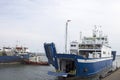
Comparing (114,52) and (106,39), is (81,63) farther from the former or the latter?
(114,52)

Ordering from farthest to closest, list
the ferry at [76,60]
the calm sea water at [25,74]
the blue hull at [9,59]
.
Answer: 1. the blue hull at [9,59]
2. the calm sea water at [25,74]
3. the ferry at [76,60]

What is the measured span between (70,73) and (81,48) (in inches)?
304

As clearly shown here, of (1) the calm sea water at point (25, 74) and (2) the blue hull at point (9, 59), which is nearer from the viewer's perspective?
(1) the calm sea water at point (25, 74)

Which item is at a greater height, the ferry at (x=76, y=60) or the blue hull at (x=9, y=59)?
the ferry at (x=76, y=60)

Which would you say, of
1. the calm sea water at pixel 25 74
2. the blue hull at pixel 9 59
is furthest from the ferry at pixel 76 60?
the blue hull at pixel 9 59

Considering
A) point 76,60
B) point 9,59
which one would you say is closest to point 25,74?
point 76,60

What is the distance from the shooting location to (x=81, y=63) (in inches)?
1071

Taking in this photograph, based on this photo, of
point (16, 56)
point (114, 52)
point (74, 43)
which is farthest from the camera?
point (16, 56)

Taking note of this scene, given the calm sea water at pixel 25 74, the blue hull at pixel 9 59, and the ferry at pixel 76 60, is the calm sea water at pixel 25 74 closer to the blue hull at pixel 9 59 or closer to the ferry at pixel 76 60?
the ferry at pixel 76 60

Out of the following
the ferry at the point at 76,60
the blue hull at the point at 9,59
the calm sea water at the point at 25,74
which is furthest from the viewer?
the blue hull at the point at 9,59

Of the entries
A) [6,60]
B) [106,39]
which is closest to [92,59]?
[106,39]

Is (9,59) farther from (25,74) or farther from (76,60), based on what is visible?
(76,60)

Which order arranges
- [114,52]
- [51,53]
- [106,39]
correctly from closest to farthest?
[51,53]
[106,39]
[114,52]

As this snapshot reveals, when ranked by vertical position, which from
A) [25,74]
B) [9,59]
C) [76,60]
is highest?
[76,60]
